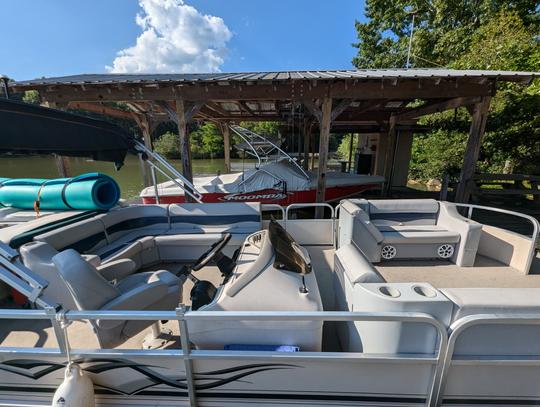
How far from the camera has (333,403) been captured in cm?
133

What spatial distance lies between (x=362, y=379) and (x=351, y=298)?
0.43 meters

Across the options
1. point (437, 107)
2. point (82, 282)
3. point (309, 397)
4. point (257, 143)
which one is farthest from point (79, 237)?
point (437, 107)

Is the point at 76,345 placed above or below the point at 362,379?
below

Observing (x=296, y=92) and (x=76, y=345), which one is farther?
(x=296, y=92)

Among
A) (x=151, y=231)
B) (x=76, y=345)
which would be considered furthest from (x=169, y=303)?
(x=151, y=231)

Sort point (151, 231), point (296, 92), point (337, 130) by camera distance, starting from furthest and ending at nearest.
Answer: point (337, 130) → point (296, 92) → point (151, 231)

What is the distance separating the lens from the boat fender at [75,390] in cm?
120

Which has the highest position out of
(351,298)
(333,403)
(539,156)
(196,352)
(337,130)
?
(337,130)

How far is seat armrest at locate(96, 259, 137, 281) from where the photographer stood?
2.13 m

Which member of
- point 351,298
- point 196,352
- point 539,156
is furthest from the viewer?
point 539,156

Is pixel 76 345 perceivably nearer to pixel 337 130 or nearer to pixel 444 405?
pixel 444 405

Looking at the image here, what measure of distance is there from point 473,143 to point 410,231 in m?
2.79

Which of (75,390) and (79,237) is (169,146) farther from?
(75,390)

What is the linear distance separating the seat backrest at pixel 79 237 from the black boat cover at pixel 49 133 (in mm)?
993
